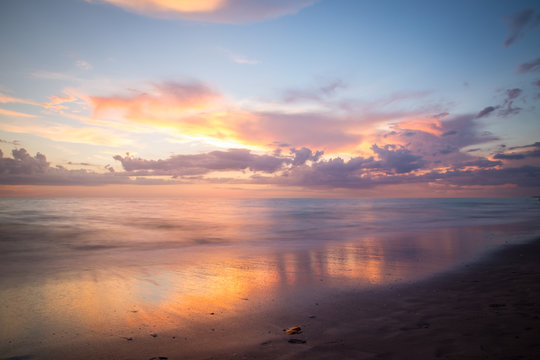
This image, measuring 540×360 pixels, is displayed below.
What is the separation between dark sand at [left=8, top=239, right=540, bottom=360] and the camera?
5.23 meters

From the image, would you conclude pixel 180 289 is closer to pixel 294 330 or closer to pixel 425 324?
pixel 294 330

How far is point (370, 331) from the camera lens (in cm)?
609

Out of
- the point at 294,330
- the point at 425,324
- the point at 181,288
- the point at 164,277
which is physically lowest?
the point at 164,277

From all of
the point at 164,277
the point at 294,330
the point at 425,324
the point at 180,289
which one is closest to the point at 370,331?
the point at 425,324

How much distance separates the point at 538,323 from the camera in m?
6.00

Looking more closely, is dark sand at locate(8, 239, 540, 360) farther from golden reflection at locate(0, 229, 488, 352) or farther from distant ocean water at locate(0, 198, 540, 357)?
distant ocean water at locate(0, 198, 540, 357)

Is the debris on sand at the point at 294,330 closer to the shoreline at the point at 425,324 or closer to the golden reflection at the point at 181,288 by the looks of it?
the shoreline at the point at 425,324

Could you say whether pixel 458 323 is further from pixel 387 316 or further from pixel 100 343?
pixel 100 343

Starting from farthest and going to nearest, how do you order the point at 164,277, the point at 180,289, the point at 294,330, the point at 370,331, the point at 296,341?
the point at 164,277 < the point at 180,289 < the point at 294,330 < the point at 370,331 < the point at 296,341

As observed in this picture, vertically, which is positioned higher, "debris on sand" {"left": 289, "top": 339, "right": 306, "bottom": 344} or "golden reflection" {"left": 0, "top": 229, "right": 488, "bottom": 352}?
"debris on sand" {"left": 289, "top": 339, "right": 306, "bottom": 344}

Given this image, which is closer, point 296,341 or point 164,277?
point 296,341

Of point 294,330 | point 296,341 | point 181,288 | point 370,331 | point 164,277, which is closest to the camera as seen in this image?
point 296,341

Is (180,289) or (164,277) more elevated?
(180,289)

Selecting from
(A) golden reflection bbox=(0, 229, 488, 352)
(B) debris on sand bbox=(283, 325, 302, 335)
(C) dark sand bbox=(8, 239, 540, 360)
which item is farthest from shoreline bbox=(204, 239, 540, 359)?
(A) golden reflection bbox=(0, 229, 488, 352)
